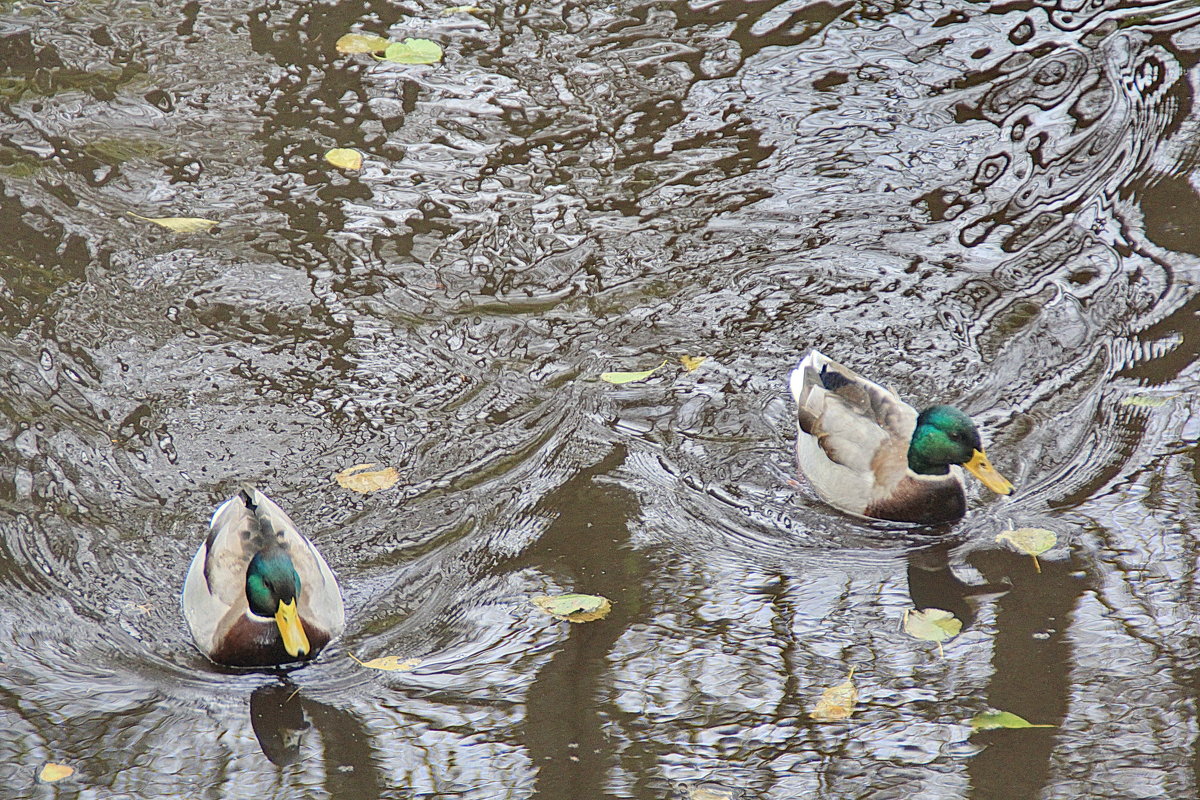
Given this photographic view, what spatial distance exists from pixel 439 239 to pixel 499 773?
3.88 metres

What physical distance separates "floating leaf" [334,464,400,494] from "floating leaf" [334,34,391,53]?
A: 410 cm

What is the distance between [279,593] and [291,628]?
0.15 m

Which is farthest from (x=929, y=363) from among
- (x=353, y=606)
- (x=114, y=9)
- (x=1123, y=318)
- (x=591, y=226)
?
(x=114, y=9)

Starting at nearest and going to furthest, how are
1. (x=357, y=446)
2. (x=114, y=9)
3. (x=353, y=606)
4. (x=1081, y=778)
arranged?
(x=1081, y=778) → (x=353, y=606) → (x=357, y=446) → (x=114, y=9)

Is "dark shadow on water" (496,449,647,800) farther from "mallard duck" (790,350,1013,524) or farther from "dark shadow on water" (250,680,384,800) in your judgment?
"mallard duck" (790,350,1013,524)

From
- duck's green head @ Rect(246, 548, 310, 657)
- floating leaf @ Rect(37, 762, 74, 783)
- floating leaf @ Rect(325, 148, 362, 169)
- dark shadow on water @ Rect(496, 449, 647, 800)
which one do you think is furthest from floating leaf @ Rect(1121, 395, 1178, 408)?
floating leaf @ Rect(37, 762, 74, 783)

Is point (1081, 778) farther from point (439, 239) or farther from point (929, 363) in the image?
point (439, 239)

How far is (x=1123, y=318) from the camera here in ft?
21.7


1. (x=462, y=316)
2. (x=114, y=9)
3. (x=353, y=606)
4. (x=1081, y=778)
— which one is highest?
(x=114, y=9)

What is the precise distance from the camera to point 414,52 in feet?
29.3

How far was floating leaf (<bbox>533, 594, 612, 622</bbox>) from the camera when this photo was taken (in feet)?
16.7

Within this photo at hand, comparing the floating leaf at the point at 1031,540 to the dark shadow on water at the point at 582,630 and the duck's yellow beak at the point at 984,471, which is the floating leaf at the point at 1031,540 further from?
the dark shadow on water at the point at 582,630

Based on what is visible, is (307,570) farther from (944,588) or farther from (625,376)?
(944,588)

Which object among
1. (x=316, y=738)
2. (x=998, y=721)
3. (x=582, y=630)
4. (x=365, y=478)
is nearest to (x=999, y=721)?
(x=998, y=721)
